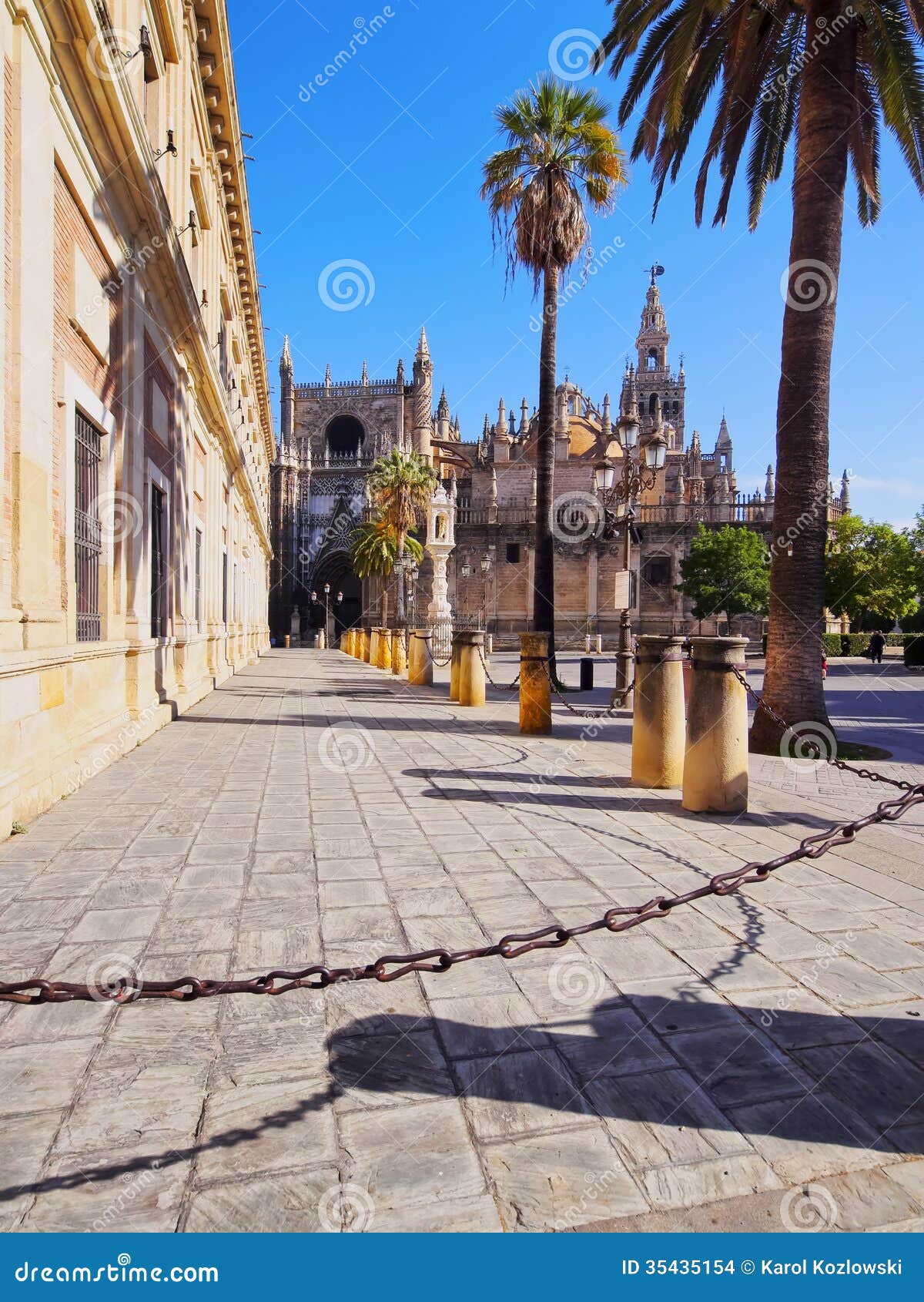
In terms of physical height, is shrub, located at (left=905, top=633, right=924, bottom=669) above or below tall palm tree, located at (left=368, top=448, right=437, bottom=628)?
below

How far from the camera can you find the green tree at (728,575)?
45.8 metres

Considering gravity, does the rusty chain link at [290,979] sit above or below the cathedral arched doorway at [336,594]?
below

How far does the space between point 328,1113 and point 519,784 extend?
4762mm

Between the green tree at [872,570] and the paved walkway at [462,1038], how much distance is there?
36.9 m

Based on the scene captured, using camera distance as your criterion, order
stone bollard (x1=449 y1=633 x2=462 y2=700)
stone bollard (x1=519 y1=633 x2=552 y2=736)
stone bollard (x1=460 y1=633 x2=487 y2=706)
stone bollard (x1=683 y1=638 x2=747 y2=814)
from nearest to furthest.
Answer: stone bollard (x1=683 y1=638 x2=747 y2=814)
stone bollard (x1=519 y1=633 x2=552 y2=736)
stone bollard (x1=460 y1=633 x2=487 y2=706)
stone bollard (x1=449 y1=633 x2=462 y2=700)

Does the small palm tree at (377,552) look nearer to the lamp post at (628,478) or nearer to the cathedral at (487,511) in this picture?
the cathedral at (487,511)

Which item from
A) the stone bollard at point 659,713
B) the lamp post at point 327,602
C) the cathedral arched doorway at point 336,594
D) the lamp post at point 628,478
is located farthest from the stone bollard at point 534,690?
the cathedral arched doorway at point 336,594

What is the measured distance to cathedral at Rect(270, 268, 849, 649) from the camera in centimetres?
5503

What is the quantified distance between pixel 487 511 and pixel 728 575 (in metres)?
20.0

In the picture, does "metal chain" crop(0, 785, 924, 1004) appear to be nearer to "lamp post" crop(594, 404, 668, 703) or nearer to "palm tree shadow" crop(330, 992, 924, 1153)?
"palm tree shadow" crop(330, 992, 924, 1153)

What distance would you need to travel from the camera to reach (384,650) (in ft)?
85.6

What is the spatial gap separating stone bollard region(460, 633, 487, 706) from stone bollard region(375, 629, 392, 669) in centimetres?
1010

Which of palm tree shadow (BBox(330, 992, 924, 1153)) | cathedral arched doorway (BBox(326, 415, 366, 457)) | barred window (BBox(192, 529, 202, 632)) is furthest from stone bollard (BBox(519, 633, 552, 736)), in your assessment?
cathedral arched doorway (BBox(326, 415, 366, 457))

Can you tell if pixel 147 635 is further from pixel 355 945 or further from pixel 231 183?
pixel 231 183
